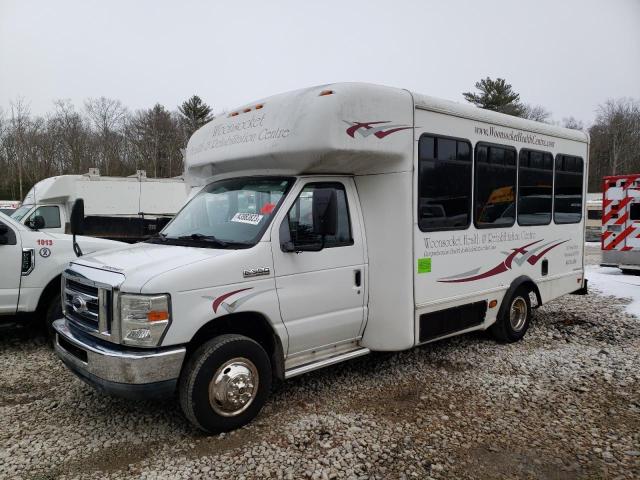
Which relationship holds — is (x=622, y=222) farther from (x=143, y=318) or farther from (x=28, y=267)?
(x=28, y=267)

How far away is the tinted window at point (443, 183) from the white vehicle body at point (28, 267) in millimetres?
4437

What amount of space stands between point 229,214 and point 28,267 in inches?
120

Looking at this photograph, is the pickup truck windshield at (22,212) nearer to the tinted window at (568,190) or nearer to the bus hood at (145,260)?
the bus hood at (145,260)

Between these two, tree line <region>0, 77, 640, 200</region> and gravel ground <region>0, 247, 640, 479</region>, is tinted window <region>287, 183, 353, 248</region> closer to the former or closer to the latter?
gravel ground <region>0, 247, 640, 479</region>

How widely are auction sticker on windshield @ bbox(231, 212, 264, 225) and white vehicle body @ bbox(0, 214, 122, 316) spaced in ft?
9.69

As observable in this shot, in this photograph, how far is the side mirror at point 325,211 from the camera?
4.08 m

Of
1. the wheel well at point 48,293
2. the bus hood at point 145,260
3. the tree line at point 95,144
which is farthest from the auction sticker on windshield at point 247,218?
the tree line at point 95,144

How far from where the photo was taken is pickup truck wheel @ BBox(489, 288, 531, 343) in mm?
6195

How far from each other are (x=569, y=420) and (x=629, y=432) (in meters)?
0.44

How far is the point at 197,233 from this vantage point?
175 inches

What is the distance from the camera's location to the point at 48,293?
5.97 meters

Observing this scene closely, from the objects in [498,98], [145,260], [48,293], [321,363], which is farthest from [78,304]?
[498,98]

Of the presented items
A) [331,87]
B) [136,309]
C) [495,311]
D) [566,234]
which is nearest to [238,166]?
[331,87]

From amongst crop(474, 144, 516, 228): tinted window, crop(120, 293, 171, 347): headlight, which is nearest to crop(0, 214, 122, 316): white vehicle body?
crop(120, 293, 171, 347): headlight
